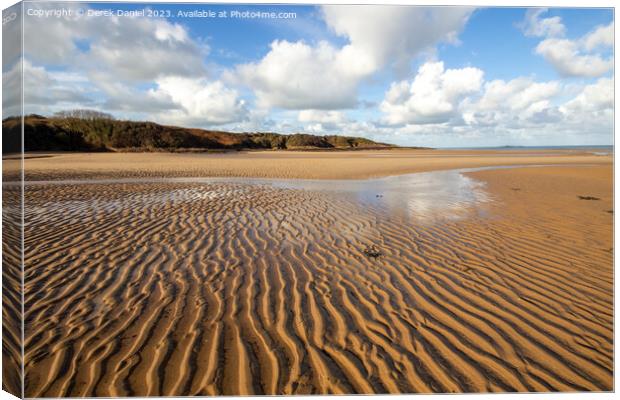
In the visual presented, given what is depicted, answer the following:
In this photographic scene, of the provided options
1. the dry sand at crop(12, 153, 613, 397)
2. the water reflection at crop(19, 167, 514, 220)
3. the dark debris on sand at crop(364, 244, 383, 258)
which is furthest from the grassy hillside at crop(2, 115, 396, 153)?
the dark debris on sand at crop(364, 244, 383, 258)

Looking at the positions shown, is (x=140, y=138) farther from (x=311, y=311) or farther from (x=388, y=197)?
(x=311, y=311)

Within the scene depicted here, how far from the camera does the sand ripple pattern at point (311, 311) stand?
3102 mm

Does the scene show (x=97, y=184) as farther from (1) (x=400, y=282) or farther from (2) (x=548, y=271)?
(2) (x=548, y=271)

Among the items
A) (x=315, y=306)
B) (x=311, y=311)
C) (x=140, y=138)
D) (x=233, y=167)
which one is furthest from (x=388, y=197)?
(x=140, y=138)

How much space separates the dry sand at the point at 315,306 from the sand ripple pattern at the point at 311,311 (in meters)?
0.02

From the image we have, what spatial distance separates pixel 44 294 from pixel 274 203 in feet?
24.2

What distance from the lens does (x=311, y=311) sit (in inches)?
166

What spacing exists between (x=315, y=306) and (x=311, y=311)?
0.14 metres

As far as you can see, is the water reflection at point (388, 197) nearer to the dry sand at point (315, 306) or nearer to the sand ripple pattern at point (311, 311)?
the dry sand at point (315, 306)

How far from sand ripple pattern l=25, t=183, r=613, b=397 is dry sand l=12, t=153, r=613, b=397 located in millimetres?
20

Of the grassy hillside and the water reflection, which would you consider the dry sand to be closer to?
the water reflection

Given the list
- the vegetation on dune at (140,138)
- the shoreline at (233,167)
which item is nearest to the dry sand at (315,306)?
the shoreline at (233,167)

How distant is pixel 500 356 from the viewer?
11.0 feet

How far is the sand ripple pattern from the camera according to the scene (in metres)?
3.10
